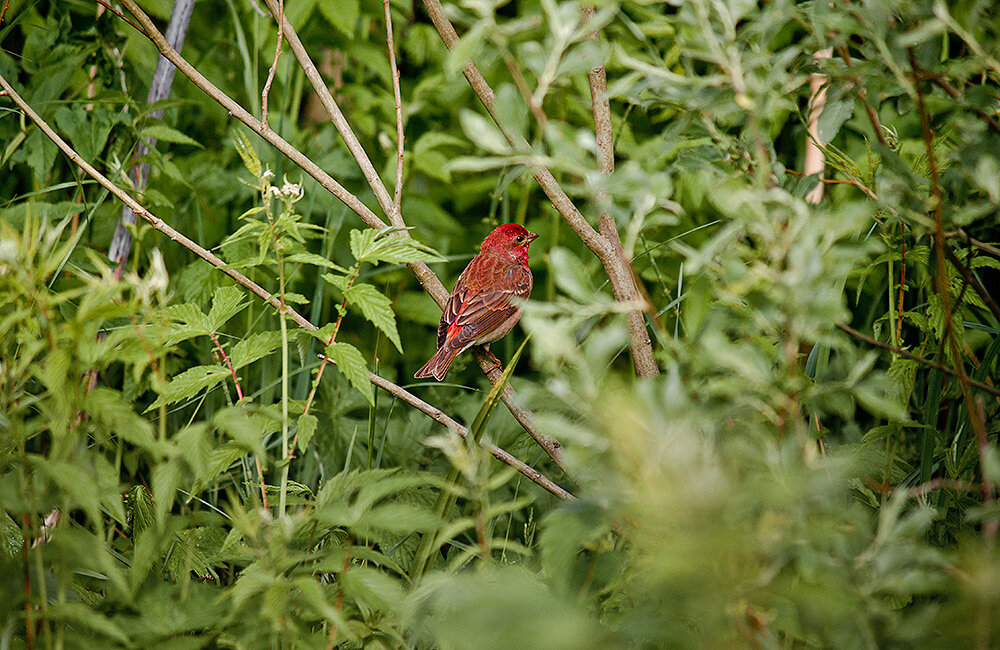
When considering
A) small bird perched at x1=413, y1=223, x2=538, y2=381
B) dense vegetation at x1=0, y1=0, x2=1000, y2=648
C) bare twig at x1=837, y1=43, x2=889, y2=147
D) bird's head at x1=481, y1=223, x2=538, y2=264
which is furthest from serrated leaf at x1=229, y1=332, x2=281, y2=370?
bird's head at x1=481, y1=223, x2=538, y2=264

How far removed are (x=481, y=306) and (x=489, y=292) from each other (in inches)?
5.7

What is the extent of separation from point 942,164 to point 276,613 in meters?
1.68

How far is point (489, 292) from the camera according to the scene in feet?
12.4

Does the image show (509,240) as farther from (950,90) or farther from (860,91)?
(950,90)

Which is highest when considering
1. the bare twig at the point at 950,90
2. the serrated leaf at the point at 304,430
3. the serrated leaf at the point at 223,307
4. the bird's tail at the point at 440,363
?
the bare twig at the point at 950,90

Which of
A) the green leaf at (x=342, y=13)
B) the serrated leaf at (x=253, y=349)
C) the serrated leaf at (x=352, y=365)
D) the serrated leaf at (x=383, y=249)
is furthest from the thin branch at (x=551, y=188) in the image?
the green leaf at (x=342, y=13)

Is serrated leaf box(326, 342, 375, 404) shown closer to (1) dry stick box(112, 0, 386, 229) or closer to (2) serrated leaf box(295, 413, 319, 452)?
(2) serrated leaf box(295, 413, 319, 452)

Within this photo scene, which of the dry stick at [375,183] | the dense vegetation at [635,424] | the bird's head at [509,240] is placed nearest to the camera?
the dense vegetation at [635,424]

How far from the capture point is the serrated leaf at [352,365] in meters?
1.83

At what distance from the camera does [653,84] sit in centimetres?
145

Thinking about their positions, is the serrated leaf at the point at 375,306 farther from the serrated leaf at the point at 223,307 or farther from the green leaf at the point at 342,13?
the green leaf at the point at 342,13

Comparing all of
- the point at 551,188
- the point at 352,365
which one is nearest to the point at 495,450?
the point at 352,365

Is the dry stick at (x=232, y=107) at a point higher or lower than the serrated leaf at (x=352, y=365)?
higher

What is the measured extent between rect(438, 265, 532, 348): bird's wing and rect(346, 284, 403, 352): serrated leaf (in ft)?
4.31
